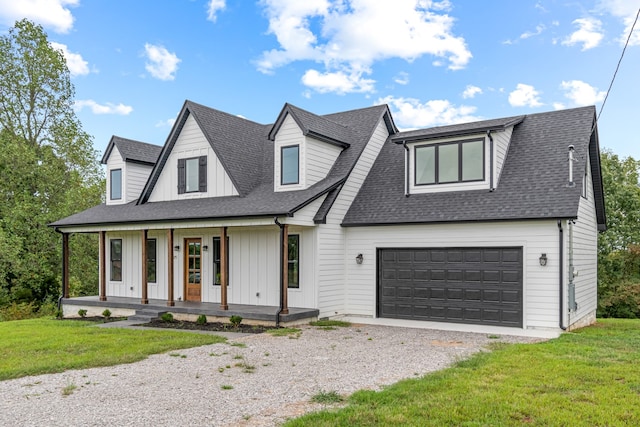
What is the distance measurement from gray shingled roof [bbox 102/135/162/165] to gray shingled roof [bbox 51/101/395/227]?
175 cm

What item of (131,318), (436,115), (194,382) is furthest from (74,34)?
(194,382)

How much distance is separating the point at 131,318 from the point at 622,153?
1046 inches

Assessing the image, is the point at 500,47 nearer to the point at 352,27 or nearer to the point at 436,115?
the point at 352,27

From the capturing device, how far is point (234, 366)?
8.28 meters

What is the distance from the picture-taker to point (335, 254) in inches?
560

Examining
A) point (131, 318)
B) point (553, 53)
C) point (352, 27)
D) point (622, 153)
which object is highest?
point (352, 27)

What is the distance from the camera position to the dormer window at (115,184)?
62.9 feet

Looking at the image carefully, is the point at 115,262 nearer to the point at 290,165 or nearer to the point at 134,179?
the point at 134,179

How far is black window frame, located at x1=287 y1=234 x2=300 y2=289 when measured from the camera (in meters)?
14.0

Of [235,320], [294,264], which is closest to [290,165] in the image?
[294,264]

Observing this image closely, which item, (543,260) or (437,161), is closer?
(543,260)

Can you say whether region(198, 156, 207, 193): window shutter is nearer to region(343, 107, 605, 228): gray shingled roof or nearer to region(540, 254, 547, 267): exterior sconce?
region(343, 107, 605, 228): gray shingled roof

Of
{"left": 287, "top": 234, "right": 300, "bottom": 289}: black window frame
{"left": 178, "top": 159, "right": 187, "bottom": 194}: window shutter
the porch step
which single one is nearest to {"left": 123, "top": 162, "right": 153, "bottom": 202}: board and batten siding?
{"left": 178, "top": 159, "right": 187, "bottom": 194}: window shutter

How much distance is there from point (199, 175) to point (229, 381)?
1015cm
